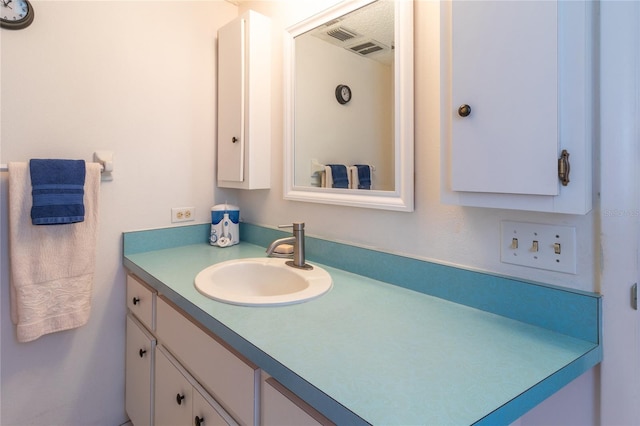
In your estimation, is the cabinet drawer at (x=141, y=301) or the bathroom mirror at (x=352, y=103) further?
the cabinet drawer at (x=141, y=301)

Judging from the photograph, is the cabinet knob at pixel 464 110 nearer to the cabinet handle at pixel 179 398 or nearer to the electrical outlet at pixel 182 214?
the cabinet handle at pixel 179 398

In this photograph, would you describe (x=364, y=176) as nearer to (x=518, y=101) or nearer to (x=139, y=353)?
(x=518, y=101)

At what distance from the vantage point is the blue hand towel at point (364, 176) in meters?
1.23

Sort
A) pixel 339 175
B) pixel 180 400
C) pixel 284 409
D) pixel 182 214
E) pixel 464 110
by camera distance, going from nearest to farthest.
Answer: pixel 284 409, pixel 464 110, pixel 180 400, pixel 339 175, pixel 182 214

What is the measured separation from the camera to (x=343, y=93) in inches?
51.6

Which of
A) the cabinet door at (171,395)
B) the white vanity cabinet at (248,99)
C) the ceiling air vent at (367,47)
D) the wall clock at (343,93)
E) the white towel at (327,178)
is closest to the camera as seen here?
the cabinet door at (171,395)

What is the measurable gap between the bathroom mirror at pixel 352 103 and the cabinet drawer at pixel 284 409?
2.11ft

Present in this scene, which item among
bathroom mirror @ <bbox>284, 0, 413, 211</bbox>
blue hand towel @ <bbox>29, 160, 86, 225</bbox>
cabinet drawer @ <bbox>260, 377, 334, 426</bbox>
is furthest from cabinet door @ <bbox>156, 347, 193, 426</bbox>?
bathroom mirror @ <bbox>284, 0, 413, 211</bbox>

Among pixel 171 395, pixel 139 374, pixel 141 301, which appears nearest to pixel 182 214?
pixel 141 301

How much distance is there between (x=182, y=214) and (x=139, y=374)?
72 centimetres

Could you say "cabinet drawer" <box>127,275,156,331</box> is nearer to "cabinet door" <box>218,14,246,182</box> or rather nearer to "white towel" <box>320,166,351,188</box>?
"cabinet door" <box>218,14,246,182</box>

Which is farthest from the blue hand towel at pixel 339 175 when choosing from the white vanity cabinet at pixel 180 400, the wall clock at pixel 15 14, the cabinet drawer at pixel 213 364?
the wall clock at pixel 15 14

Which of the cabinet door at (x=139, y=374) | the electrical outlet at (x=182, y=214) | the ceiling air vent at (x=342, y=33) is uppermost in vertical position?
the ceiling air vent at (x=342, y=33)

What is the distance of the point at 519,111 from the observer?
746mm
